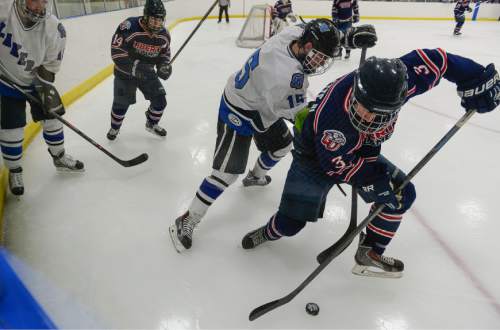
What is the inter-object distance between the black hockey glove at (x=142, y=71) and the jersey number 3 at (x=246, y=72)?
1057 millimetres

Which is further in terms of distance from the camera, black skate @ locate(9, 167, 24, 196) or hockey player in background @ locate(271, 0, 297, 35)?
hockey player in background @ locate(271, 0, 297, 35)

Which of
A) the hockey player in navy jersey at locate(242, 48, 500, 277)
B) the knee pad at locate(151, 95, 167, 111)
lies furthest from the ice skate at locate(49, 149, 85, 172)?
the hockey player in navy jersey at locate(242, 48, 500, 277)

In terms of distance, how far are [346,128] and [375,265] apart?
0.65 metres

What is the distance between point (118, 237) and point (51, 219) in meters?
0.39

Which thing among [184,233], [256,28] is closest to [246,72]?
[184,233]

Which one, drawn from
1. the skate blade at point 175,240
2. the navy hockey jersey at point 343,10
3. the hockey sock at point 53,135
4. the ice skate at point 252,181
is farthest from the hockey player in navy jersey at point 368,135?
the navy hockey jersey at point 343,10

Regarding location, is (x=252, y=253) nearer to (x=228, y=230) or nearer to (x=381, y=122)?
(x=228, y=230)

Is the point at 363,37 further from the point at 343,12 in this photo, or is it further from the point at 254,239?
the point at 343,12

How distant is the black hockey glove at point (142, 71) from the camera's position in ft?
7.29

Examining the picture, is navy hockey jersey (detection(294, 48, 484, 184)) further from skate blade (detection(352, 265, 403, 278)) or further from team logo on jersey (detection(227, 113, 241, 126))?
skate blade (detection(352, 265, 403, 278))

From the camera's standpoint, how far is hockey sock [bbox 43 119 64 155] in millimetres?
1872

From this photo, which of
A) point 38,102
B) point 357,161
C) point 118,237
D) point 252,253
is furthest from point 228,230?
point 38,102

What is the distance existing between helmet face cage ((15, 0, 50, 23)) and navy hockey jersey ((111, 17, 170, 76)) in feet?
2.10

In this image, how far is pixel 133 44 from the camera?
2.17m
